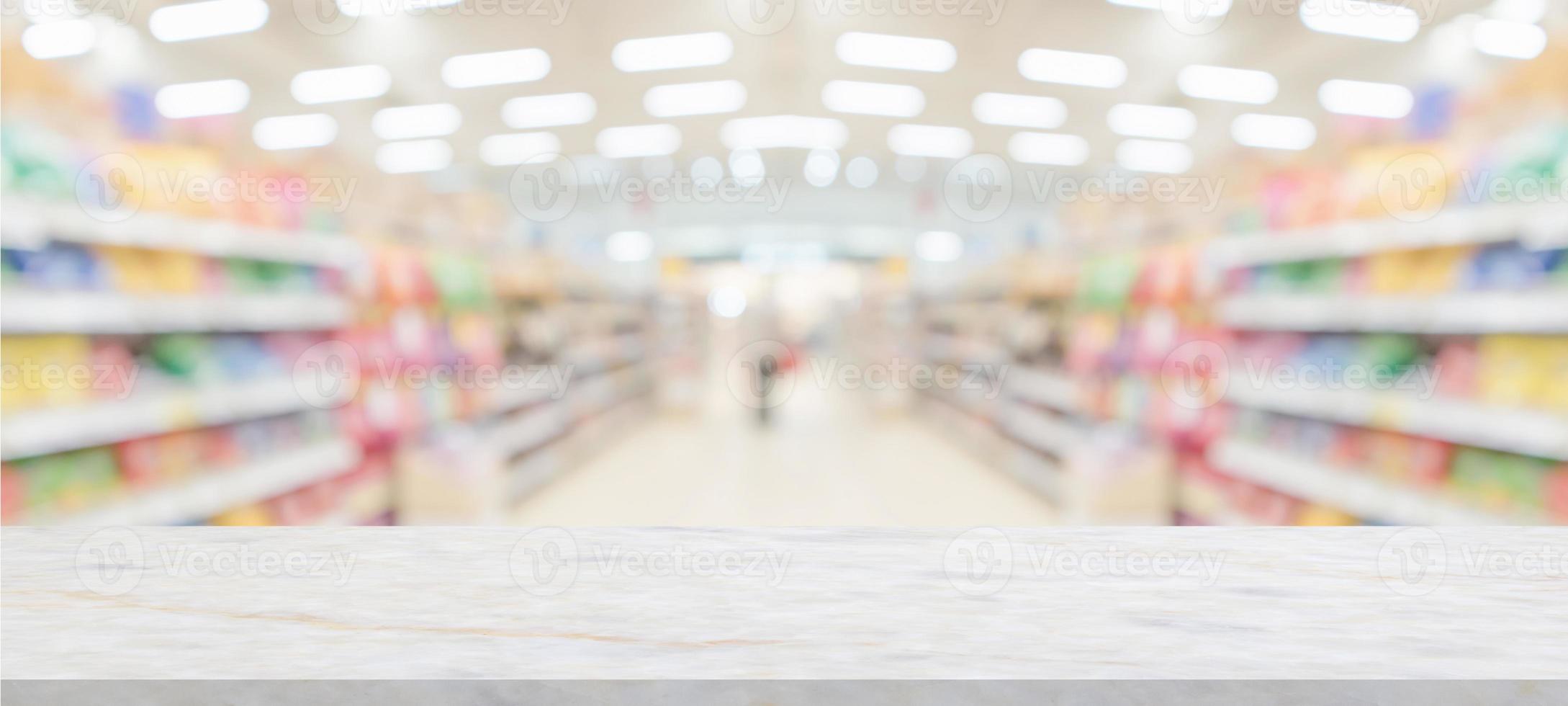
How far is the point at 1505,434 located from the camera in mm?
2229

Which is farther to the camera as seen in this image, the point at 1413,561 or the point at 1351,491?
the point at 1351,491

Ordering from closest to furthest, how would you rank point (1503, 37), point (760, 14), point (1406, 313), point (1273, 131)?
point (1406, 313) → point (1503, 37) → point (760, 14) → point (1273, 131)

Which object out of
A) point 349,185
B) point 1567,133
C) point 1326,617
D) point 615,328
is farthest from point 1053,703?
point 615,328

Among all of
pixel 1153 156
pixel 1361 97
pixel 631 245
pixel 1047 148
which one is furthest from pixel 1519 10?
pixel 631 245

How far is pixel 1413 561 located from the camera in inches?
21.8

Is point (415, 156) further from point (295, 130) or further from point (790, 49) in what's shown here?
point (790, 49)

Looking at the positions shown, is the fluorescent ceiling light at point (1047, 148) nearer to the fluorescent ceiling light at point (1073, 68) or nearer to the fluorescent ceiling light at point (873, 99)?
the fluorescent ceiling light at point (873, 99)

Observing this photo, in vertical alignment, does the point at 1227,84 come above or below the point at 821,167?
below

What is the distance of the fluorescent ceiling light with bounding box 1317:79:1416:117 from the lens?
809 cm

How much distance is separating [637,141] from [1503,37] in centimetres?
944

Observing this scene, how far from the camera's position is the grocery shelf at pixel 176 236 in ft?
6.54

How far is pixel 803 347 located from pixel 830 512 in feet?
33.6

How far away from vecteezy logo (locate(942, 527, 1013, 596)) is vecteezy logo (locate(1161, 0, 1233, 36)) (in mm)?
6806

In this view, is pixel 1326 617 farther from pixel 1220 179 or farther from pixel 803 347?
pixel 803 347
